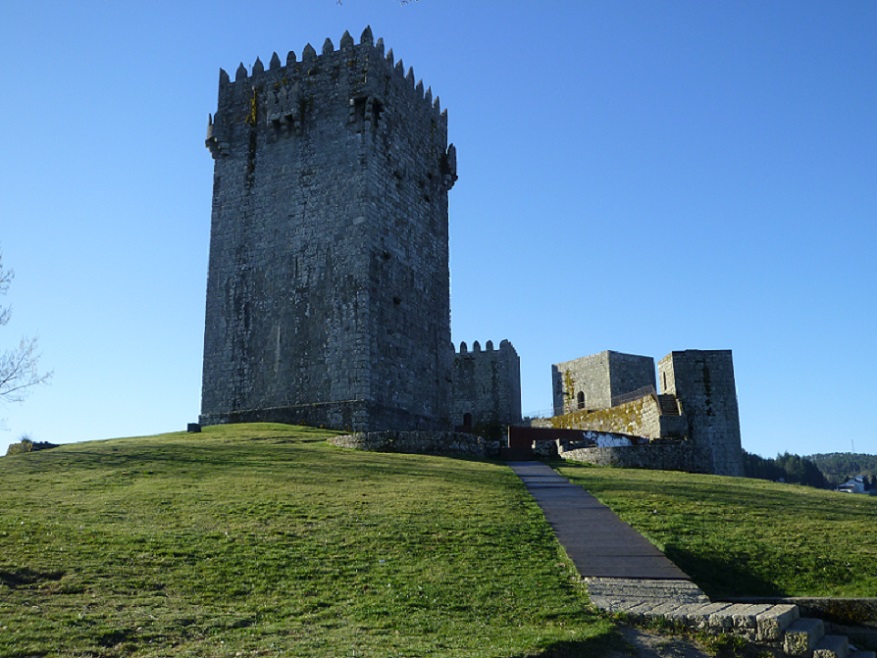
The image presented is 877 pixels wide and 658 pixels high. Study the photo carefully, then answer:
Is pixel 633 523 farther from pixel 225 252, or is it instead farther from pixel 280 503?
pixel 225 252

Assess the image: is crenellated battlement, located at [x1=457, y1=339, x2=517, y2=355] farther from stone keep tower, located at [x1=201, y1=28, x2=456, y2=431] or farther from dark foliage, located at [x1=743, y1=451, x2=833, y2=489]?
dark foliage, located at [x1=743, y1=451, x2=833, y2=489]

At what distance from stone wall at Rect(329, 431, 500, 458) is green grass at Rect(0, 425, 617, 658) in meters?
7.01

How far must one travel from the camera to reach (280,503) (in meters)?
14.3

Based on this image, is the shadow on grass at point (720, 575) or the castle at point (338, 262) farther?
the castle at point (338, 262)

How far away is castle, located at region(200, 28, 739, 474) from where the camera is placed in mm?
29719

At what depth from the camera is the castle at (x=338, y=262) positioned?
97.5ft

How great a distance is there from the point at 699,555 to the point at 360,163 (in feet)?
71.0

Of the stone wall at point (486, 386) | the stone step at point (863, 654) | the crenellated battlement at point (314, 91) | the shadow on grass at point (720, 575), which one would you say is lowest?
the stone step at point (863, 654)

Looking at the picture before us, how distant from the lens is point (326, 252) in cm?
3044

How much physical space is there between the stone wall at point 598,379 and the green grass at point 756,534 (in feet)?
99.6

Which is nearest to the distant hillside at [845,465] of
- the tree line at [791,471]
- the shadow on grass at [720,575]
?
the tree line at [791,471]

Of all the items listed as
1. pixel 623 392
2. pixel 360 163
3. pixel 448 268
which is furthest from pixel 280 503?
pixel 623 392

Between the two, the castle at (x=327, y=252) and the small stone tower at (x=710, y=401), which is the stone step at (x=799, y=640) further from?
the small stone tower at (x=710, y=401)

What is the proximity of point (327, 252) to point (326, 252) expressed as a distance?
42mm
